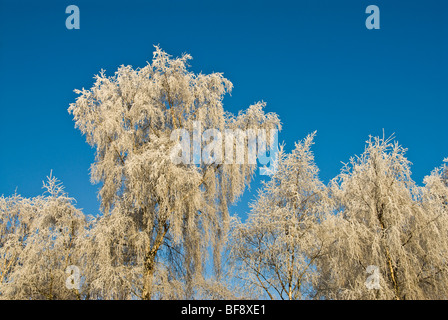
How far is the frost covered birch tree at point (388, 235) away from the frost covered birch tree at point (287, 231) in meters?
0.69

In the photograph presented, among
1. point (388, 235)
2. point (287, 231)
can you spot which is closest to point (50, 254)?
point (287, 231)

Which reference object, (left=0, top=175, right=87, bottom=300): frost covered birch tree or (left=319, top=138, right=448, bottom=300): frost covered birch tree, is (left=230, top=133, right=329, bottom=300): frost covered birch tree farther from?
(left=0, top=175, right=87, bottom=300): frost covered birch tree

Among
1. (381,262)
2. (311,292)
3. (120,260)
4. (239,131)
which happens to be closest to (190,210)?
(120,260)

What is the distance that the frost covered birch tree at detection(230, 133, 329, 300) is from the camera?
1183cm

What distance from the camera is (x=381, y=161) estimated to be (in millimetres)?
11547

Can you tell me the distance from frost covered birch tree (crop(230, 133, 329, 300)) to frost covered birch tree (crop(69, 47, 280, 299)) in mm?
1369

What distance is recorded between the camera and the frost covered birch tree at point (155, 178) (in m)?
12.2

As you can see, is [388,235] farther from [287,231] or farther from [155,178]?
[155,178]

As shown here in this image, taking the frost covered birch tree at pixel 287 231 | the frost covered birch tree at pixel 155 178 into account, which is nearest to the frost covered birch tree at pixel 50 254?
the frost covered birch tree at pixel 155 178

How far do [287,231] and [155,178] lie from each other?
428 cm

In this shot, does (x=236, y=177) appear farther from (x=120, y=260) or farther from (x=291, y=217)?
(x=120, y=260)

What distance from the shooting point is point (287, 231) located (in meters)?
12.4

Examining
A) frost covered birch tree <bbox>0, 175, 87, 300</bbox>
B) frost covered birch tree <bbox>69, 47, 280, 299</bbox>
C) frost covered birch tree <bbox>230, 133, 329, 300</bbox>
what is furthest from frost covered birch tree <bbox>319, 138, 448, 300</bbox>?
frost covered birch tree <bbox>0, 175, 87, 300</bbox>

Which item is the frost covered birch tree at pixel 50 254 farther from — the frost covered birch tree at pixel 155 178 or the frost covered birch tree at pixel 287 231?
the frost covered birch tree at pixel 287 231
